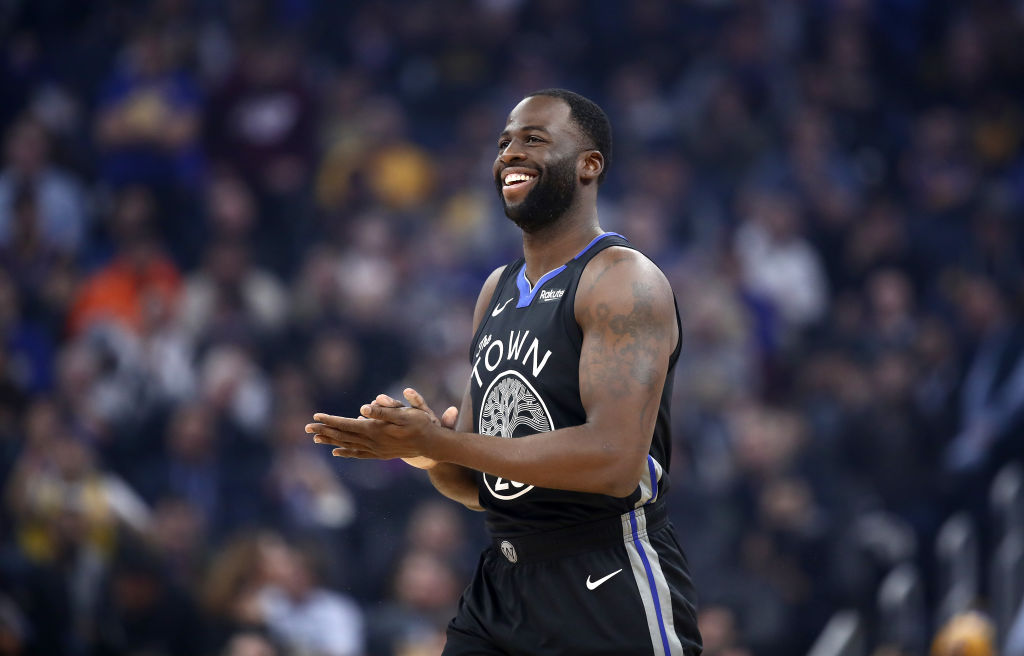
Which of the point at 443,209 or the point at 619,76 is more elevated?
the point at 619,76

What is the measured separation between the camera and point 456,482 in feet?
10.6

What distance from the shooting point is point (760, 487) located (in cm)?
695

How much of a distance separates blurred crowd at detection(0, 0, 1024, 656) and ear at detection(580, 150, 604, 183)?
3.49m

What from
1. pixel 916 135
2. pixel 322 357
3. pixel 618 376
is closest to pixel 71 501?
pixel 322 357

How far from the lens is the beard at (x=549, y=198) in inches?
121

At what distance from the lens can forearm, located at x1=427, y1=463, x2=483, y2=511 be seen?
321 centimetres

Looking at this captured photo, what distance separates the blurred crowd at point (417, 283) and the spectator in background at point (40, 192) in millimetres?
23

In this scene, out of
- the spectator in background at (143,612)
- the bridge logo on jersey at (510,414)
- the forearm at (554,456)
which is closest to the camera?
the forearm at (554,456)

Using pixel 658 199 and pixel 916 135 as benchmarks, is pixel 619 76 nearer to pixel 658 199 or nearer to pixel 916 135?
pixel 658 199

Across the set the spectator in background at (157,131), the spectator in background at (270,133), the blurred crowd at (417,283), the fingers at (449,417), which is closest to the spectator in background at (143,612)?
the blurred crowd at (417,283)

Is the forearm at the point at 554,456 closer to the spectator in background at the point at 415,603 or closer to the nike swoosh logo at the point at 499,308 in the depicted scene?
the nike swoosh logo at the point at 499,308

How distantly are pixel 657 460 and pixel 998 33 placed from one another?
7629mm

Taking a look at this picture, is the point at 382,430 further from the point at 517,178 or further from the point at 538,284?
the point at 517,178

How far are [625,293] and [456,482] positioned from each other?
0.84 metres
